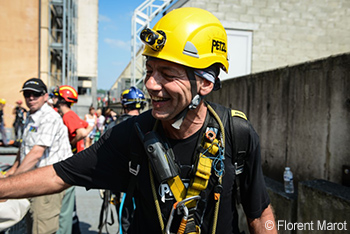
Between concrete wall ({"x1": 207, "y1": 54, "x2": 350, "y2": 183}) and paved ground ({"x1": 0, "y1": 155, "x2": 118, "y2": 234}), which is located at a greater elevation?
concrete wall ({"x1": 207, "y1": 54, "x2": 350, "y2": 183})

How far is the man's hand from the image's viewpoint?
6.07ft

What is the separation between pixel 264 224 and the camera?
6.10 feet

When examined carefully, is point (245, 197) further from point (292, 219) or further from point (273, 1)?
point (273, 1)

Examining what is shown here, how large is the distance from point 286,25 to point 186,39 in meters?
12.8

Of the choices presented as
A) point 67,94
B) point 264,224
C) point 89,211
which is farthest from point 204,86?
point 89,211

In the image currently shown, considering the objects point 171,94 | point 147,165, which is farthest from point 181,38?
point 147,165

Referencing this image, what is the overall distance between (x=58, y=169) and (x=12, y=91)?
1908cm

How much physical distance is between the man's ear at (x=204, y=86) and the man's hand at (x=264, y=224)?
899mm

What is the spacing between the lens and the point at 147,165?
5.87 ft

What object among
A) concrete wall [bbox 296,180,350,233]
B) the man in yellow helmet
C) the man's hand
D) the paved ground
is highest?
the man in yellow helmet

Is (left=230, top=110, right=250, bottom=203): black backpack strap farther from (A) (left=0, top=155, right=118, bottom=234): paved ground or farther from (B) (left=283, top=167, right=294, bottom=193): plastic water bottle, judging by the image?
(A) (left=0, top=155, right=118, bottom=234): paved ground

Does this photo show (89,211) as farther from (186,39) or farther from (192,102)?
(186,39)

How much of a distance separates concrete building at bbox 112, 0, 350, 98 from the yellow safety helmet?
10.6 m

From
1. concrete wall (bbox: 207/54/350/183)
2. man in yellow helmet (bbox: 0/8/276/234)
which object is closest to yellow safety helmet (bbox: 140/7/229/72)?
man in yellow helmet (bbox: 0/8/276/234)
